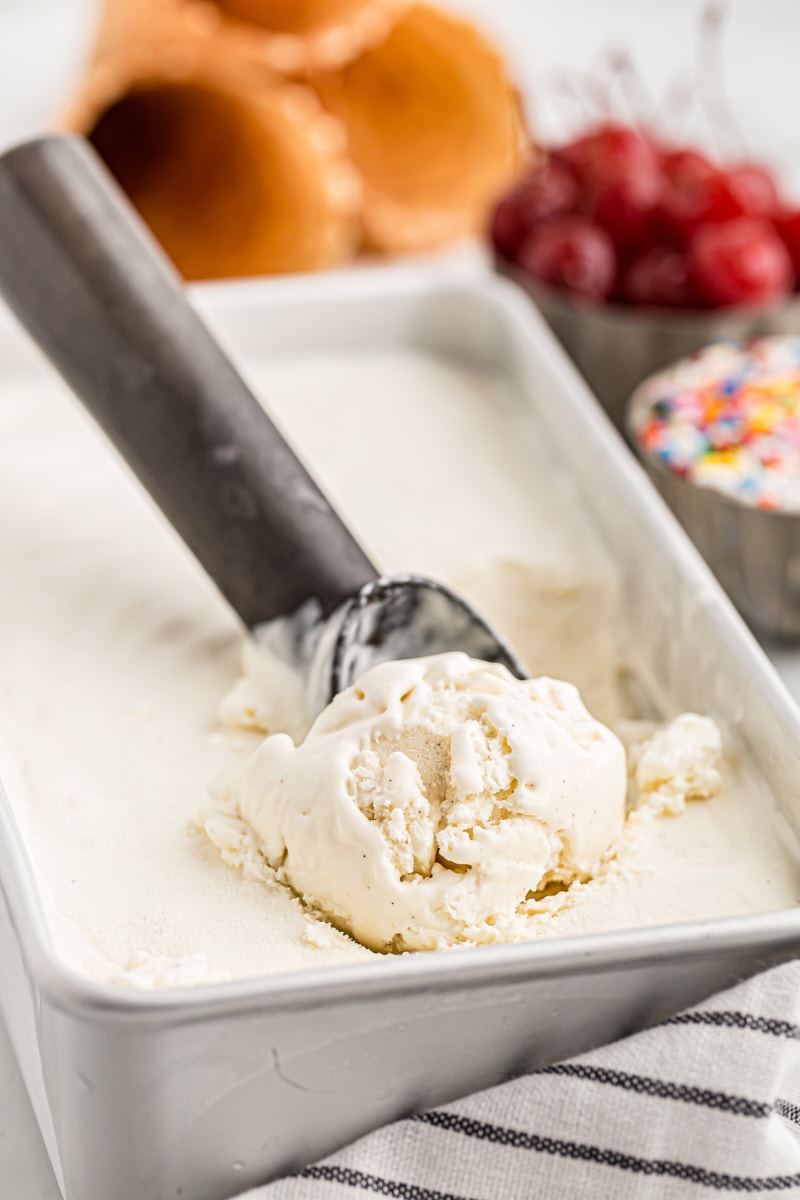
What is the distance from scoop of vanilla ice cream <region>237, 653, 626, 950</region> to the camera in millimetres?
856

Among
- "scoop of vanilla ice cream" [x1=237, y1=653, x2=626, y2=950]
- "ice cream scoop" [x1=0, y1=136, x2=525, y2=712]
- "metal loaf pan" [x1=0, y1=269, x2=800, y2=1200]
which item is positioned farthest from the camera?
"ice cream scoop" [x1=0, y1=136, x2=525, y2=712]

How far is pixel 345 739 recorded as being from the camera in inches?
35.8

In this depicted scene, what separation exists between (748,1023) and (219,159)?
1.43m

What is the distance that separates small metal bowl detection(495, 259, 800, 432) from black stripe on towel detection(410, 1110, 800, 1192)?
93 cm

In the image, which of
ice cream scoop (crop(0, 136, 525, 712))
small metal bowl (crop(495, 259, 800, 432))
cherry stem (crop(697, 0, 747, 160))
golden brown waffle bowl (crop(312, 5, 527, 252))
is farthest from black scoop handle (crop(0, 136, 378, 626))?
cherry stem (crop(697, 0, 747, 160))

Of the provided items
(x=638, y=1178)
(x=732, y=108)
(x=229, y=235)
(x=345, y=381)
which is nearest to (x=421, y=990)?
(x=638, y=1178)

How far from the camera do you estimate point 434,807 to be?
34.9 inches

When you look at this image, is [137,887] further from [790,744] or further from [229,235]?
[229,235]

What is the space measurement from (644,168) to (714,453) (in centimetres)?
43

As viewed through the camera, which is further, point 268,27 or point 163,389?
point 268,27

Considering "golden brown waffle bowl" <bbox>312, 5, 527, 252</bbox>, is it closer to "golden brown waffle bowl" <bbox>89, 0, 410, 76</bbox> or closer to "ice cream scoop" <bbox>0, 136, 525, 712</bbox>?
"golden brown waffle bowl" <bbox>89, 0, 410, 76</bbox>

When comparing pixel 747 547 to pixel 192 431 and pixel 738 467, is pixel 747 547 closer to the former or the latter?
pixel 738 467

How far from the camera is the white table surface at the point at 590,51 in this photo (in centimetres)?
239

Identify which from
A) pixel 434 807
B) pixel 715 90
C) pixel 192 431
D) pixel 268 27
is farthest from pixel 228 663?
pixel 715 90
